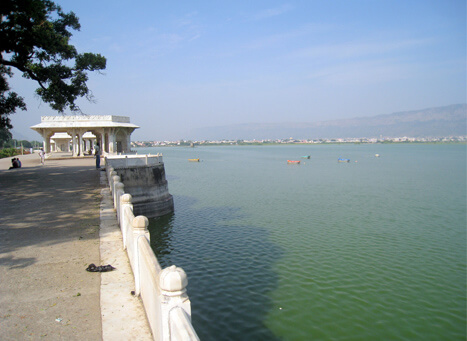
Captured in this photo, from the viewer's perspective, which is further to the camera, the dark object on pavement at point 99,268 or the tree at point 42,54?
the tree at point 42,54

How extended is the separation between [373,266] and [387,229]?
20.3 ft

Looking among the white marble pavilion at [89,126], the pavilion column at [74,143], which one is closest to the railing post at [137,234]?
the white marble pavilion at [89,126]

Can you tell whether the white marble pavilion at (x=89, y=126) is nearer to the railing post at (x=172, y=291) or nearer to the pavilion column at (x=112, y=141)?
the pavilion column at (x=112, y=141)

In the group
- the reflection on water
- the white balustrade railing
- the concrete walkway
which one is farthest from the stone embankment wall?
the white balustrade railing

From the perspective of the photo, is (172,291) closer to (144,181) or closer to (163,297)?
(163,297)

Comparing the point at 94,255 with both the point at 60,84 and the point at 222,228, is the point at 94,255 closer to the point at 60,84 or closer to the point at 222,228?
the point at 222,228

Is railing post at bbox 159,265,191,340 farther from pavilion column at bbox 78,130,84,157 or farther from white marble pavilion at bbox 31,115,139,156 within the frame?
pavilion column at bbox 78,130,84,157

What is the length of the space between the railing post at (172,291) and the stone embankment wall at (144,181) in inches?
710

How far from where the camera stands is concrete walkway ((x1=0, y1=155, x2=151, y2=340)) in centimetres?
511

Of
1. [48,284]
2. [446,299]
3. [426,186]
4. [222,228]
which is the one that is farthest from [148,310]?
[426,186]

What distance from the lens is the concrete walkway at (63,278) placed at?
5.11 meters

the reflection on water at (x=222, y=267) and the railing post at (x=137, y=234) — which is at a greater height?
the railing post at (x=137, y=234)

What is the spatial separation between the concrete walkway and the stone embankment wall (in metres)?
8.46

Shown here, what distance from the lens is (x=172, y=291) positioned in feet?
12.8
